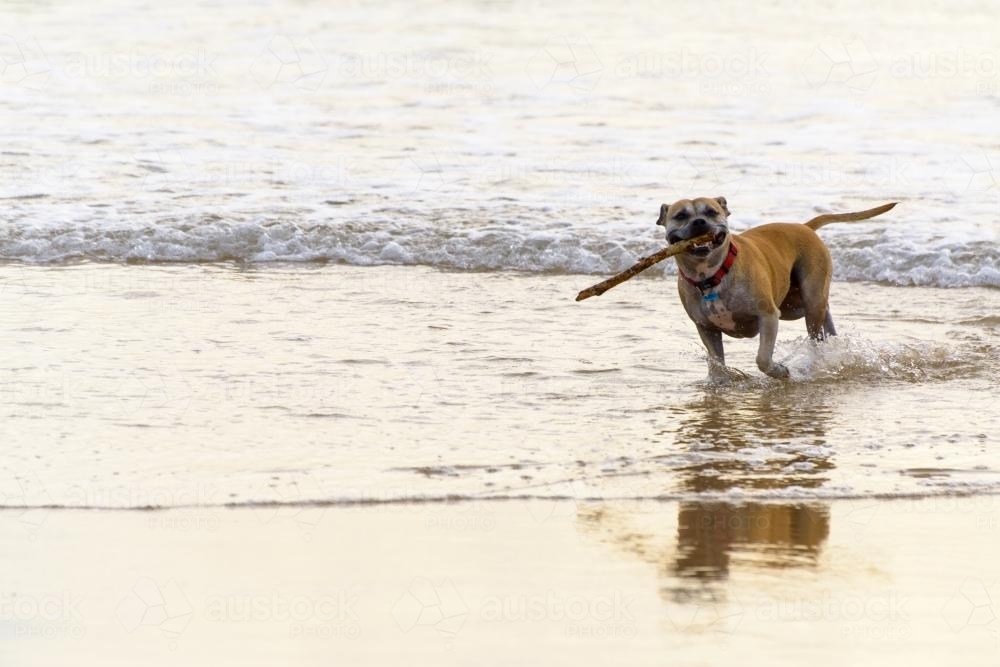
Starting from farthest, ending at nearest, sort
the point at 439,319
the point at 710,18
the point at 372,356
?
the point at 710,18 < the point at 439,319 < the point at 372,356

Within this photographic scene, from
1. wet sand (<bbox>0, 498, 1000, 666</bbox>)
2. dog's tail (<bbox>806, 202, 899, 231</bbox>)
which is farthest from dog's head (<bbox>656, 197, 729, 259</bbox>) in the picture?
wet sand (<bbox>0, 498, 1000, 666</bbox>)

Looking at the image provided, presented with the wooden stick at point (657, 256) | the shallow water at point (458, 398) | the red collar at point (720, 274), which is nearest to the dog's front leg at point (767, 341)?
the shallow water at point (458, 398)

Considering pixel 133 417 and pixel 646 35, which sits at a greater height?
pixel 646 35

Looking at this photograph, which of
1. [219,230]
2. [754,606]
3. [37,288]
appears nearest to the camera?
[754,606]

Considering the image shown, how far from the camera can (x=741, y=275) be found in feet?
23.0

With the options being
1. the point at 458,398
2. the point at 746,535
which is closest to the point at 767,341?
the point at 458,398

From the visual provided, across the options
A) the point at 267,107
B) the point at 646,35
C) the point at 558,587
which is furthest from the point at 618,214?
the point at 646,35

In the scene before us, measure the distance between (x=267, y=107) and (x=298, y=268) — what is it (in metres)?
7.23

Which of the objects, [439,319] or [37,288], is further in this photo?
[37,288]

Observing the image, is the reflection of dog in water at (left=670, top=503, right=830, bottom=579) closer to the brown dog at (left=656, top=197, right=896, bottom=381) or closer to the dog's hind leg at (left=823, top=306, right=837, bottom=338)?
the brown dog at (left=656, top=197, right=896, bottom=381)

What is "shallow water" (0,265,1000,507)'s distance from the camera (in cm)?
530

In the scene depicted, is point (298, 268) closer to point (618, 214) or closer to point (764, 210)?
point (618, 214)

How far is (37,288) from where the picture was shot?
941 cm

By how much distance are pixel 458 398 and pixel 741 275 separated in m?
1.52
